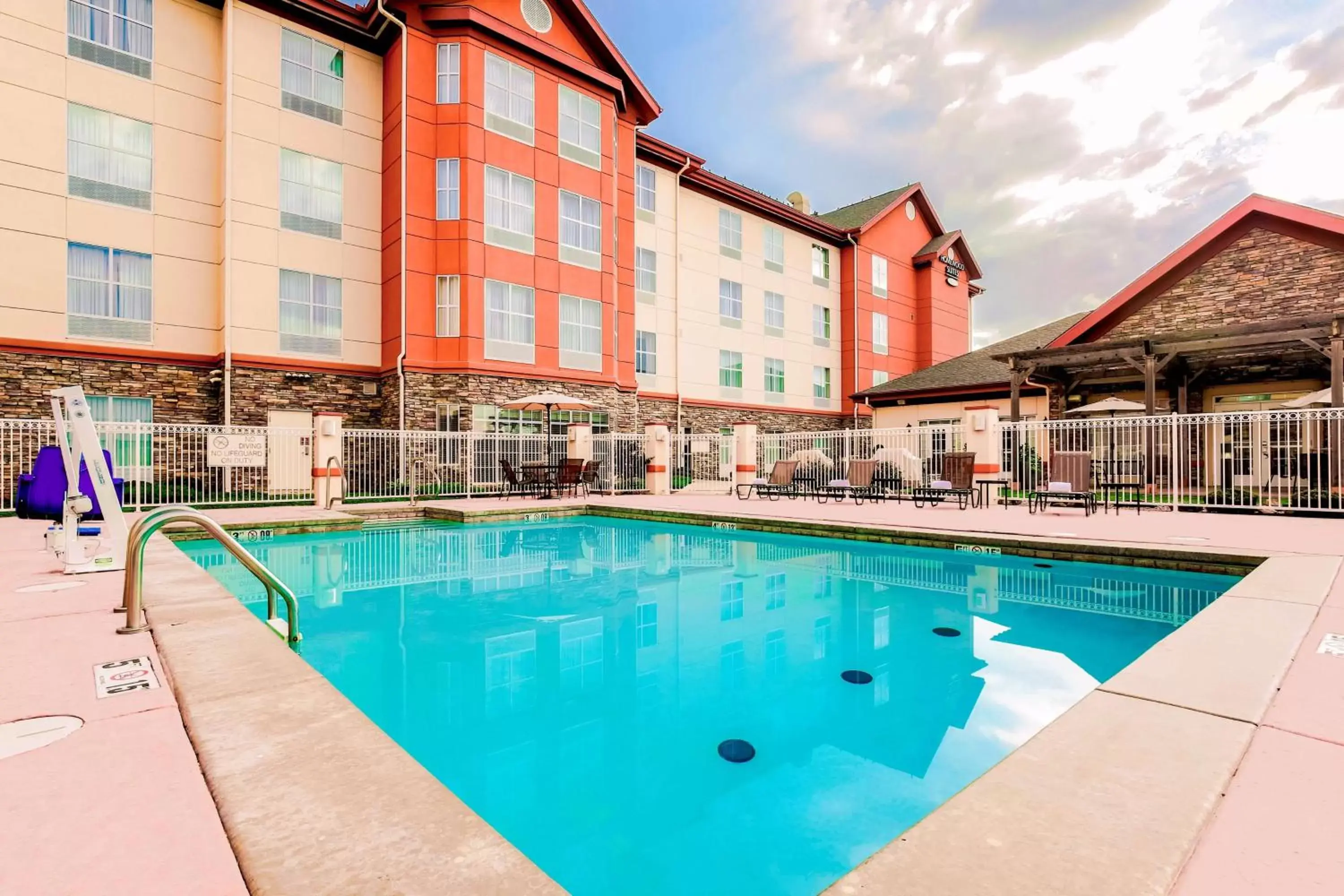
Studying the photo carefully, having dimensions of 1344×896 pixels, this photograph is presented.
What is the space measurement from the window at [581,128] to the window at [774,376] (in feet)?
34.3

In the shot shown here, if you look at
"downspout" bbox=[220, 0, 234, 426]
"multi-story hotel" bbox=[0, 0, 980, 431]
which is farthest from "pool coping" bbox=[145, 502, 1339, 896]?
"multi-story hotel" bbox=[0, 0, 980, 431]

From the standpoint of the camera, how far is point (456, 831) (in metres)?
1.54

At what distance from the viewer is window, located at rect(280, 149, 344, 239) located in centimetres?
1542

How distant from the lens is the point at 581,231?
61.4ft

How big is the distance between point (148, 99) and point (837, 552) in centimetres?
1821

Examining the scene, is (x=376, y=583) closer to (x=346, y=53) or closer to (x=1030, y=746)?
(x=1030, y=746)

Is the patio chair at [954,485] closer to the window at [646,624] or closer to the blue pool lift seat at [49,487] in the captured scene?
the window at [646,624]

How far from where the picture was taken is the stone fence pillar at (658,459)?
16.2 meters

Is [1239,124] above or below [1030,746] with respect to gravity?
above

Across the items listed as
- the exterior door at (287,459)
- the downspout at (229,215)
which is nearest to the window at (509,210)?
the downspout at (229,215)

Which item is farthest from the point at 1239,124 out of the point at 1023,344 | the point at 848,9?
the point at 848,9

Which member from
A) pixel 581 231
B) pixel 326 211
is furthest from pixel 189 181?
pixel 581 231

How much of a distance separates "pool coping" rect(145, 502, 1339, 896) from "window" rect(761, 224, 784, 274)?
78.2 feet

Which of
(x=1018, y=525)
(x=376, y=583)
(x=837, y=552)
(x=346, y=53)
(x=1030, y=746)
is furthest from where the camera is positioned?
(x=346, y=53)
